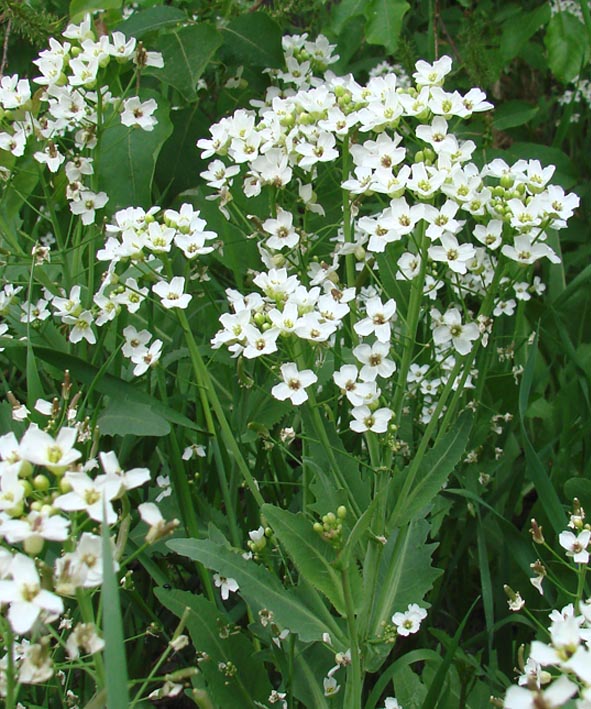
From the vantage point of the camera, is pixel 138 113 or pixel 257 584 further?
pixel 138 113

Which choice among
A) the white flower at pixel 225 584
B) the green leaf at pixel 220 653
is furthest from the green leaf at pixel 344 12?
the green leaf at pixel 220 653

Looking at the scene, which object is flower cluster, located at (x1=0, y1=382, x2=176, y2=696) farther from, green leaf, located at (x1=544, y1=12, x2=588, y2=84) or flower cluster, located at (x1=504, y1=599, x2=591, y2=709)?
green leaf, located at (x1=544, y1=12, x2=588, y2=84)

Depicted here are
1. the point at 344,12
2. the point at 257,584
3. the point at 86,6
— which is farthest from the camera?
the point at 344,12

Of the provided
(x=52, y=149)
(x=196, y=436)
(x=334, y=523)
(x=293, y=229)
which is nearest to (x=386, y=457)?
(x=334, y=523)

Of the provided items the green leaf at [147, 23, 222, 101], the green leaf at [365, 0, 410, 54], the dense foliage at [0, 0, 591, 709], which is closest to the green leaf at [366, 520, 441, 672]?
the dense foliage at [0, 0, 591, 709]

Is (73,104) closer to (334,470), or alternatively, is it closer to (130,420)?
(130,420)

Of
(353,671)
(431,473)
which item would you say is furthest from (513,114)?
(353,671)
